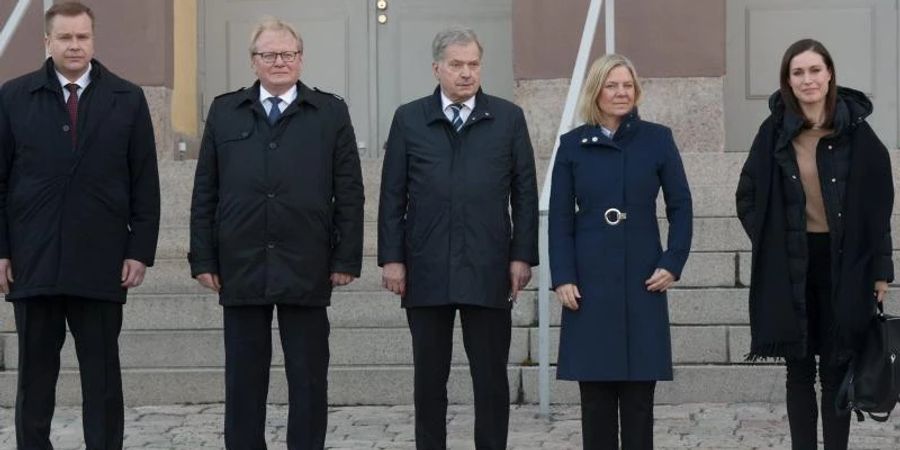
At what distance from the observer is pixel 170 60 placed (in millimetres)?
10383

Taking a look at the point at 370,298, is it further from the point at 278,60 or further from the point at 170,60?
the point at 170,60

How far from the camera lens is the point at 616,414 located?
18.8 ft

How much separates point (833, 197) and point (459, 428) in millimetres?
1998

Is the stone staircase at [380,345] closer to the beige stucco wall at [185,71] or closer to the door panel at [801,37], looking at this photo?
the beige stucco wall at [185,71]

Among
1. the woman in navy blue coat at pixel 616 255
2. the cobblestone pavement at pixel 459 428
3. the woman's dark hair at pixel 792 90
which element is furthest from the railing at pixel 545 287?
the woman's dark hair at pixel 792 90

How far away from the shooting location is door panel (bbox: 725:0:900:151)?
10.7 meters

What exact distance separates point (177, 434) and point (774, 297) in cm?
255

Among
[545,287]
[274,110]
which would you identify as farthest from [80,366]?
[545,287]

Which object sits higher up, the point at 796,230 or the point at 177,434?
the point at 796,230

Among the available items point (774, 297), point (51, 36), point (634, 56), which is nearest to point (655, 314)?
point (774, 297)

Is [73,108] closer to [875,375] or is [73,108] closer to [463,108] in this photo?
[463,108]

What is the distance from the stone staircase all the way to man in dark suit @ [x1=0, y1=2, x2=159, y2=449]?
5.44 ft

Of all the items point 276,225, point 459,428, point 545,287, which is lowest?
point 459,428

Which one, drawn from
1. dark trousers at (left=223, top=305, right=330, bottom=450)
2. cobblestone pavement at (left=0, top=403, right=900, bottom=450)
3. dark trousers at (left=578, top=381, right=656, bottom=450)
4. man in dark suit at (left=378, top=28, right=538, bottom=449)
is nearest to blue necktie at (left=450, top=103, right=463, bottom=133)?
man in dark suit at (left=378, top=28, right=538, bottom=449)
